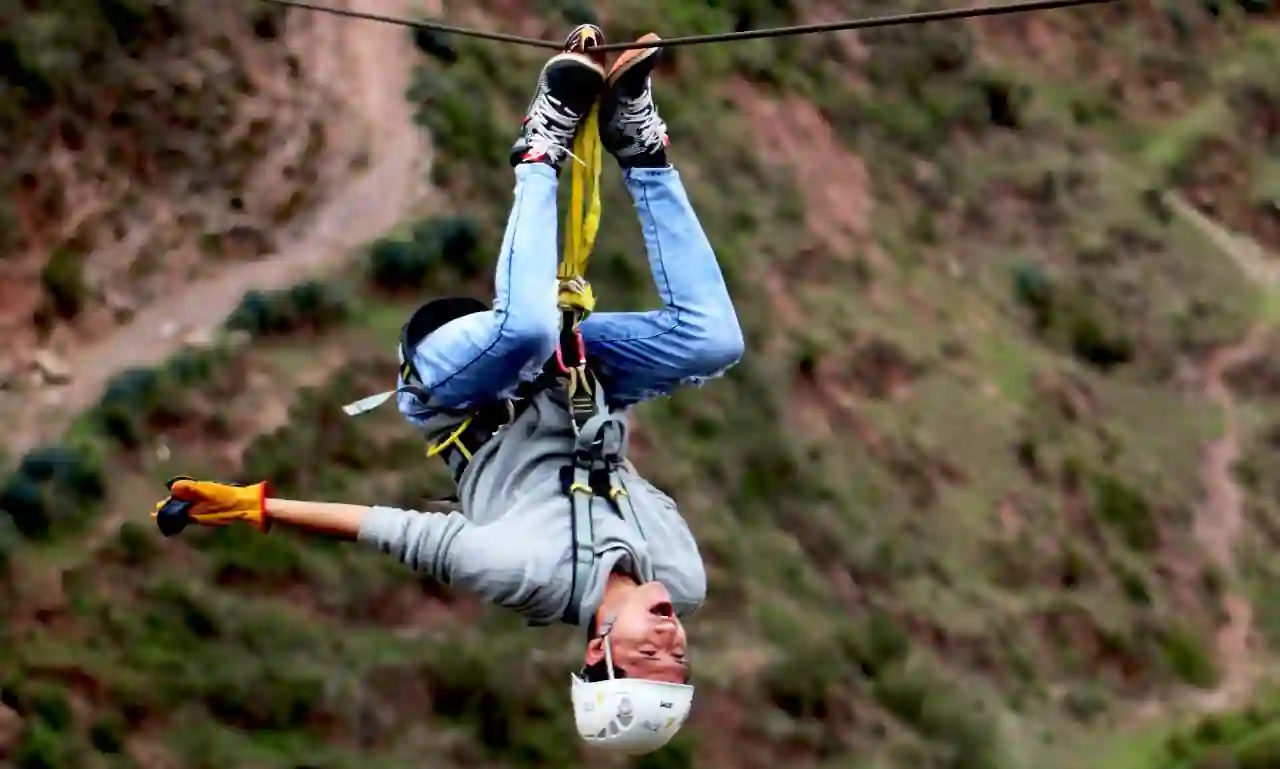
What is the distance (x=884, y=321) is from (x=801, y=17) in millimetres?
2888

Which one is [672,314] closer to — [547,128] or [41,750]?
[547,128]

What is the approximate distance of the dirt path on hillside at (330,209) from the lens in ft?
22.4

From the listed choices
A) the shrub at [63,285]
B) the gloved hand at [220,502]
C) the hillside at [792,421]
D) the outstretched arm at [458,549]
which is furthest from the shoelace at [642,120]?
the shrub at [63,285]

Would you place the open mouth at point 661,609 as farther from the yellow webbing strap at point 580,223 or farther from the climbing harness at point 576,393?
the yellow webbing strap at point 580,223

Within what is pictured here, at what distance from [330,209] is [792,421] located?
310cm

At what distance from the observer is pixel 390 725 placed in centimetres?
681

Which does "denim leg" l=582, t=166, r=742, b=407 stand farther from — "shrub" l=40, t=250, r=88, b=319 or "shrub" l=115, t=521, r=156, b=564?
"shrub" l=40, t=250, r=88, b=319

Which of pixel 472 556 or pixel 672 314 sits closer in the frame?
pixel 472 556

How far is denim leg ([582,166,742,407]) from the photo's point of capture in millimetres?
3594

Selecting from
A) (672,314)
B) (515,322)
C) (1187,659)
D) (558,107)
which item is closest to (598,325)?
(672,314)

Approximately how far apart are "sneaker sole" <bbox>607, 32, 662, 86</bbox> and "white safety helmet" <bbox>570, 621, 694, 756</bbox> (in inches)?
48.4

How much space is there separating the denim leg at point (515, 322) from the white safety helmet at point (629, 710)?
0.62 m

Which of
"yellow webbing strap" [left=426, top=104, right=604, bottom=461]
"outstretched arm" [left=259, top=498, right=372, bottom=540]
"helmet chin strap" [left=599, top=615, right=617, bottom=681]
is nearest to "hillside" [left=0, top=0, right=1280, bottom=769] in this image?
"outstretched arm" [left=259, top=498, right=372, bottom=540]

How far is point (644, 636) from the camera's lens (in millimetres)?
3275
